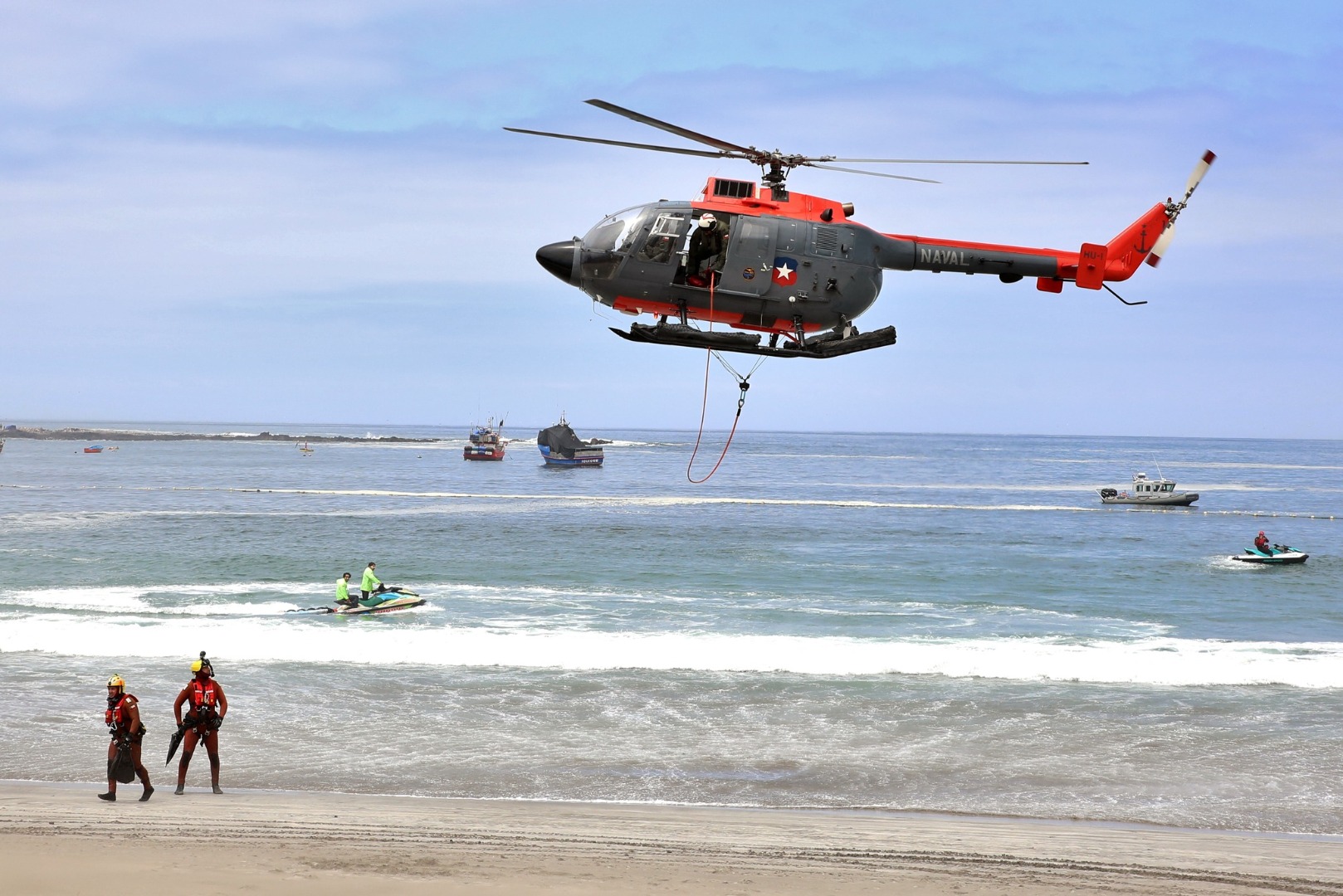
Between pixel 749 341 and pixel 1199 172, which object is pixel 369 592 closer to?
pixel 749 341

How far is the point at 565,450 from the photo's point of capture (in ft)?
326

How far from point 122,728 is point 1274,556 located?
3536 centimetres

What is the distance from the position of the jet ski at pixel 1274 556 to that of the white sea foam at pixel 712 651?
1372 centimetres

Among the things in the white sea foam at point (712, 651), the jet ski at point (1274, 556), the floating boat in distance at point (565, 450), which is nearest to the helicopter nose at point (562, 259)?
the white sea foam at point (712, 651)

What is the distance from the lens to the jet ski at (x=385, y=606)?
2430cm

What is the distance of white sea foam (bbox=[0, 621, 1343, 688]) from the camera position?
1942cm

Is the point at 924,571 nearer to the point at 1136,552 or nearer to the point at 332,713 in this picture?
the point at 1136,552

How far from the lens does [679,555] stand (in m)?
37.5

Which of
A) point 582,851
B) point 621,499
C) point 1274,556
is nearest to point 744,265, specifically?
point 582,851

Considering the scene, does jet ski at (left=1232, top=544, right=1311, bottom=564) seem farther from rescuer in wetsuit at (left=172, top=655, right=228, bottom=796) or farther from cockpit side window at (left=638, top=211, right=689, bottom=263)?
rescuer in wetsuit at (left=172, top=655, right=228, bottom=796)

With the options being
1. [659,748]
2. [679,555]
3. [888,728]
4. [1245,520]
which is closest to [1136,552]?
[679,555]

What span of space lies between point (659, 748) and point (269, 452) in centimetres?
13431

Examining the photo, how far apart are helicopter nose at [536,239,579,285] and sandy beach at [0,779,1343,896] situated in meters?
6.14

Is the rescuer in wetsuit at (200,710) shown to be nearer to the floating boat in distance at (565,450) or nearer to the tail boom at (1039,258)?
the tail boom at (1039,258)
